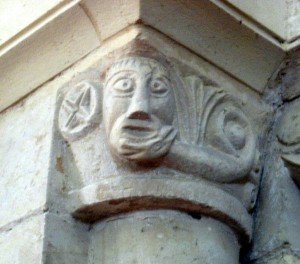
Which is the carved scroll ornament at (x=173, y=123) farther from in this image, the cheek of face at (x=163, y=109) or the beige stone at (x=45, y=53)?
the beige stone at (x=45, y=53)

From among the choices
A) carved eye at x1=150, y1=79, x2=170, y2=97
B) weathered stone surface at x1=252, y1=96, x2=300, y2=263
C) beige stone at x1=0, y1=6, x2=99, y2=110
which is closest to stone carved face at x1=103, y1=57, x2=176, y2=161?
carved eye at x1=150, y1=79, x2=170, y2=97

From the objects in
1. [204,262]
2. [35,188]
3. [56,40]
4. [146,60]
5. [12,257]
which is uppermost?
[56,40]

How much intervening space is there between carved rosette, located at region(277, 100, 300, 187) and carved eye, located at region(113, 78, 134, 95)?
39cm

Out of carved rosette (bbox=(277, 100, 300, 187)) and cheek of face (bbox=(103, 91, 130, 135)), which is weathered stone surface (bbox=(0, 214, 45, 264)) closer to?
cheek of face (bbox=(103, 91, 130, 135))

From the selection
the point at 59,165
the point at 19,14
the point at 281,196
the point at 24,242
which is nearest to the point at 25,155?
the point at 59,165

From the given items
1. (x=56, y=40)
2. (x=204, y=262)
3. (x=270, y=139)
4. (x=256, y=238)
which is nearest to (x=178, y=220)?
(x=204, y=262)

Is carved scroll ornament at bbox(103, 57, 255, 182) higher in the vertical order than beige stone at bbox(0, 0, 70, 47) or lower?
lower

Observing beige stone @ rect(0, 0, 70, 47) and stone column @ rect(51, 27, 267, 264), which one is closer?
stone column @ rect(51, 27, 267, 264)

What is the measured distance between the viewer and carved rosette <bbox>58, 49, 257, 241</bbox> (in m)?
1.69

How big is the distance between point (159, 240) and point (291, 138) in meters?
0.41

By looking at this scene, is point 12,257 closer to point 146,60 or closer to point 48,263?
point 48,263

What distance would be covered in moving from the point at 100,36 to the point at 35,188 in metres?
0.35

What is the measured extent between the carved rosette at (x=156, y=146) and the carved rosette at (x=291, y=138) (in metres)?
0.09

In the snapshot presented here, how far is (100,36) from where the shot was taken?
184 centimetres
